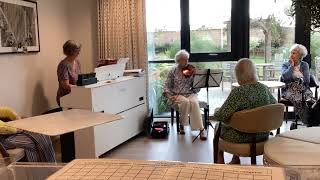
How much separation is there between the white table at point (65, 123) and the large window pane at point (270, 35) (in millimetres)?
3998

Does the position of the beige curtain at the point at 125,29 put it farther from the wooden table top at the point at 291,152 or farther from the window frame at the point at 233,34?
the wooden table top at the point at 291,152

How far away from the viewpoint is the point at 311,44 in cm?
586

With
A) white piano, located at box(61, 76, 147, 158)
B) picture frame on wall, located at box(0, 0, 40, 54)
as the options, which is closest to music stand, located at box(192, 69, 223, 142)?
white piano, located at box(61, 76, 147, 158)

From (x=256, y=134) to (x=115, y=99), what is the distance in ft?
6.54

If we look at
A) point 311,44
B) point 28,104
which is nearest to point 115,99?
point 28,104

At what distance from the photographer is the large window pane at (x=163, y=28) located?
6148 mm

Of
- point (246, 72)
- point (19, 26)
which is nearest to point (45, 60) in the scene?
point (19, 26)

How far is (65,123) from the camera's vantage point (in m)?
2.50

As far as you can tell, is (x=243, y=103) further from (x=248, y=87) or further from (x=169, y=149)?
(x=169, y=149)

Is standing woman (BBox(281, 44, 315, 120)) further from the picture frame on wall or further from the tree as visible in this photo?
the picture frame on wall

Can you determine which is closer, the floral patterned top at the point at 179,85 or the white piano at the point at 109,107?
the white piano at the point at 109,107

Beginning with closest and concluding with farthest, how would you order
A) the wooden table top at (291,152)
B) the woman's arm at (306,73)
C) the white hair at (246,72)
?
the wooden table top at (291,152) < the white hair at (246,72) < the woman's arm at (306,73)

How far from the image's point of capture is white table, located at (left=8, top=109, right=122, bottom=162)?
2314 mm

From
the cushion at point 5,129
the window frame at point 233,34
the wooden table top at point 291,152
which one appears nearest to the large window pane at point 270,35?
the window frame at point 233,34
